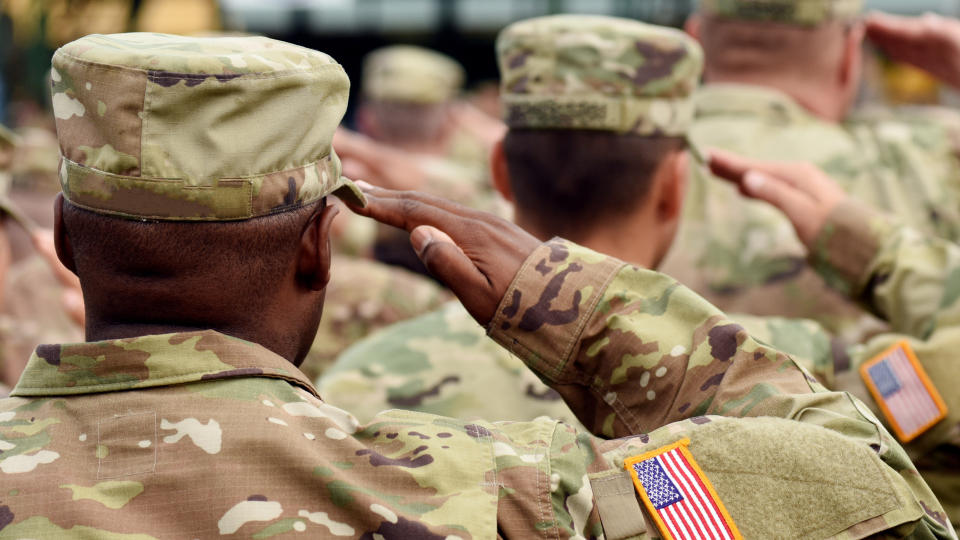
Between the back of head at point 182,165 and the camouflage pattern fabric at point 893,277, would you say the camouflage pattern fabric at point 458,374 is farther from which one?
the back of head at point 182,165

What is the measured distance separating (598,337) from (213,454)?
672 millimetres

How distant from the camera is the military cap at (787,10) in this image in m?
3.57

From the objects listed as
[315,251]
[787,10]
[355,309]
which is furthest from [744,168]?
[355,309]

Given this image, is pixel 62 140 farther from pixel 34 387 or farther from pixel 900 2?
pixel 900 2

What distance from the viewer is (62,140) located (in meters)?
1.59

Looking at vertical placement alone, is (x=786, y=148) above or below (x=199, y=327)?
below

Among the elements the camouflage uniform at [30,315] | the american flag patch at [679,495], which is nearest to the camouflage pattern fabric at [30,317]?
the camouflage uniform at [30,315]

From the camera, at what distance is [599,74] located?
2.61 m

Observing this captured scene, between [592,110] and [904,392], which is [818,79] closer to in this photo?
[592,110]

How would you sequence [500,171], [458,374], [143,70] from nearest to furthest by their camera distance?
[143,70], [458,374], [500,171]

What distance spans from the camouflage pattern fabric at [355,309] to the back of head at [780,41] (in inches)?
56.0

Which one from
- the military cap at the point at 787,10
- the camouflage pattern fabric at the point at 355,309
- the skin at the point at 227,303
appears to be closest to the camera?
the skin at the point at 227,303

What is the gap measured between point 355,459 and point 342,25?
44.0 feet

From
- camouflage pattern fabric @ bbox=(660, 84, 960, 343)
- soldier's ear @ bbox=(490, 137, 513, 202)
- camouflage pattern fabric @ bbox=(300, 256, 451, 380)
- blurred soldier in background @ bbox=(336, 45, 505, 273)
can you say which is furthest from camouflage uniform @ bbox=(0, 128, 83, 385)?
blurred soldier in background @ bbox=(336, 45, 505, 273)
